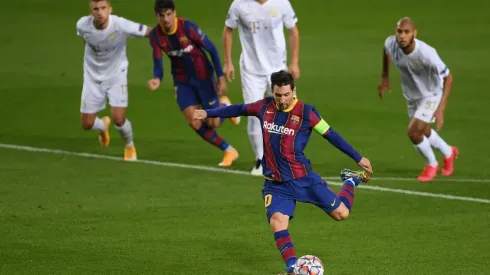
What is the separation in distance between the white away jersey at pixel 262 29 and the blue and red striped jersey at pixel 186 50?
Answer: 0.42 meters

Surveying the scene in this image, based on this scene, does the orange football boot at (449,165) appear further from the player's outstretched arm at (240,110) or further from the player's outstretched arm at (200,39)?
the player's outstretched arm at (240,110)

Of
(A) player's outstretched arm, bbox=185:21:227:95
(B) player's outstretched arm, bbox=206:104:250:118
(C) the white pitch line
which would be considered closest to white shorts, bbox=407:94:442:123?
(C) the white pitch line

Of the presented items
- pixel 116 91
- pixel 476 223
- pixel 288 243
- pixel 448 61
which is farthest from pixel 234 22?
pixel 448 61

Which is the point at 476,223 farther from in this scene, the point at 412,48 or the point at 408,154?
the point at 408,154

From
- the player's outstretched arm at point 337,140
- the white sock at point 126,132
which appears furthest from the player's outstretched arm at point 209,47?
the player's outstretched arm at point 337,140

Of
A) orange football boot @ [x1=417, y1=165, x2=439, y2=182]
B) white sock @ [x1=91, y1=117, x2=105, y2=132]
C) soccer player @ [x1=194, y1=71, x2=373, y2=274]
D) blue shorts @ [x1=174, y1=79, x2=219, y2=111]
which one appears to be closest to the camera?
soccer player @ [x1=194, y1=71, x2=373, y2=274]

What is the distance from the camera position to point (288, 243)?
10.7 m

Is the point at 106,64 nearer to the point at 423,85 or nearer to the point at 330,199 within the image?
the point at 423,85

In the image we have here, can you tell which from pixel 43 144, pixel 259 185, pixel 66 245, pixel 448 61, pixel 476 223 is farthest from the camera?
pixel 448 61

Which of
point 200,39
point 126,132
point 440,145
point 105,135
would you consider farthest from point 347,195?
point 105,135

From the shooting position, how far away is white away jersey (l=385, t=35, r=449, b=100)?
15016mm

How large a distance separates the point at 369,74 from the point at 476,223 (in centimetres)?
1028

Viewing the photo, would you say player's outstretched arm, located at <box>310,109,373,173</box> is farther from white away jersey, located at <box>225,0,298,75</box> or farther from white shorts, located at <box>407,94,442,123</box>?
white away jersey, located at <box>225,0,298,75</box>

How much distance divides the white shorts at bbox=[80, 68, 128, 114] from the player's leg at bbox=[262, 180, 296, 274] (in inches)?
214
